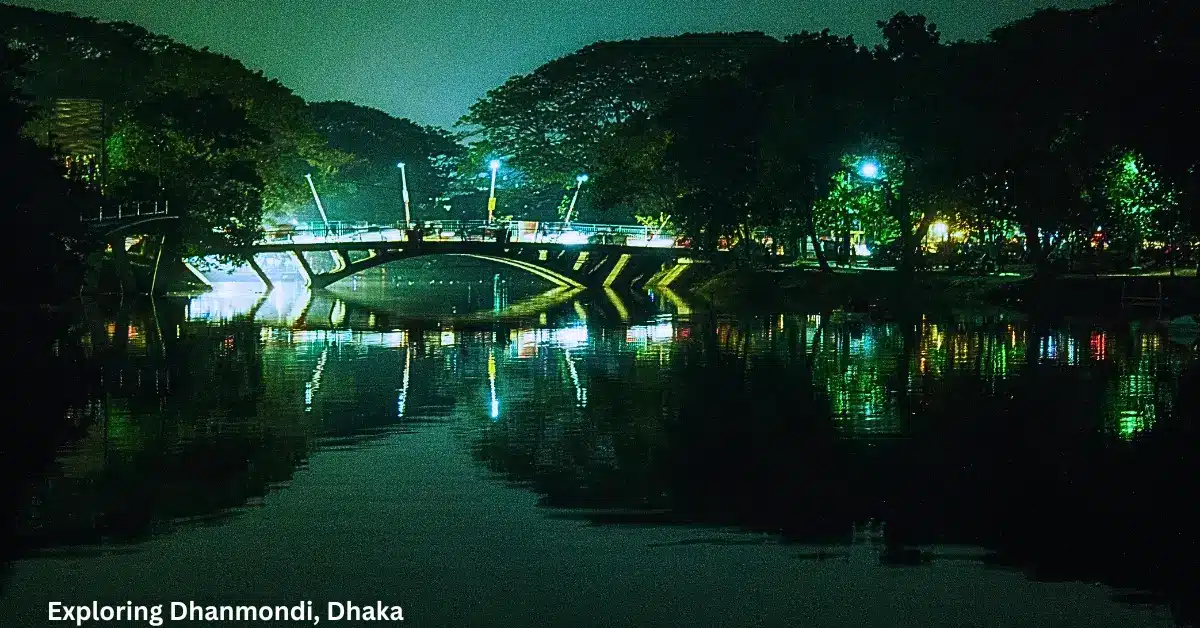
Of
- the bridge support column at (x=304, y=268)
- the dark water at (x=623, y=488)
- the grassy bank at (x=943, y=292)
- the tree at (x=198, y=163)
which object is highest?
the tree at (x=198, y=163)

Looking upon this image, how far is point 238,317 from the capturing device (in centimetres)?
6625

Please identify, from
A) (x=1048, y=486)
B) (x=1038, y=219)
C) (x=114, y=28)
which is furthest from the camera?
(x=114, y=28)

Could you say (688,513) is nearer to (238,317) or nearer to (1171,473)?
(1171,473)

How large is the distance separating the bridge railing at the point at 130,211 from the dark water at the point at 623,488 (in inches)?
1203

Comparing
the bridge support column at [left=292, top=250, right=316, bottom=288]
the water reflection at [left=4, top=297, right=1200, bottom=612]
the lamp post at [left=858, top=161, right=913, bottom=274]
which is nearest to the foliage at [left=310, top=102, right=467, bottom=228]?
the bridge support column at [left=292, top=250, right=316, bottom=288]

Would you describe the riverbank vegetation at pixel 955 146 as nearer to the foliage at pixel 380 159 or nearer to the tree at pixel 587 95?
the tree at pixel 587 95

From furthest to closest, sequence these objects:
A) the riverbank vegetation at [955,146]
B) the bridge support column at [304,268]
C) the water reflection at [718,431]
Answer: the bridge support column at [304,268] → the riverbank vegetation at [955,146] → the water reflection at [718,431]

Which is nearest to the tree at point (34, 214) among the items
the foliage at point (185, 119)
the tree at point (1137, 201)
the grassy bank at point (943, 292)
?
the foliage at point (185, 119)

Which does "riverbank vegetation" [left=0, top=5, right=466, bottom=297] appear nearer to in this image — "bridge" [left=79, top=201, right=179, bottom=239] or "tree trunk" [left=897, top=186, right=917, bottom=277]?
"bridge" [left=79, top=201, right=179, bottom=239]

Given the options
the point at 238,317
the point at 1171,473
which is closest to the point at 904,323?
the point at 238,317

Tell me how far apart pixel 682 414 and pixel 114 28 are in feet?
316

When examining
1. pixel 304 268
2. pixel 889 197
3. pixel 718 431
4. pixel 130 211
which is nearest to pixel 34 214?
pixel 130 211

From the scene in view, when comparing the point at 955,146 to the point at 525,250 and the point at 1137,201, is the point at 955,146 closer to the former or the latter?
the point at 1137,201

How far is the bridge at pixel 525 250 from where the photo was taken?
105062mm
